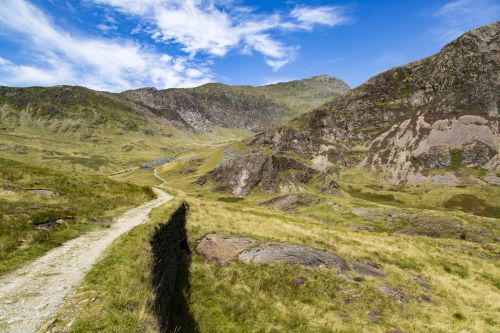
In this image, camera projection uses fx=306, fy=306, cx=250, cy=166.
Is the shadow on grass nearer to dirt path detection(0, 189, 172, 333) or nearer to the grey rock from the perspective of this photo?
dirt path detection(0, 189, 172, 333)

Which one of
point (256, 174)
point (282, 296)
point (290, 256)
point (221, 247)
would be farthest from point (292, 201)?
point (282, 296)

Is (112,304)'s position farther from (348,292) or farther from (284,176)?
(284,176)

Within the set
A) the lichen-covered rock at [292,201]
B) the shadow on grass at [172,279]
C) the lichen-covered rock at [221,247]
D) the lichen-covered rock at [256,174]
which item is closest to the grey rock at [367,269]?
the lichen-covered rock at [221,247]

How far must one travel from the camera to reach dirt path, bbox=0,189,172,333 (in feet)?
32.0

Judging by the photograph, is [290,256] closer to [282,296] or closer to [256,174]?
[282,296]

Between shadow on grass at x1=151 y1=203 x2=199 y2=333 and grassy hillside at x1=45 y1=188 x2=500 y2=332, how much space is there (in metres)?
0.22

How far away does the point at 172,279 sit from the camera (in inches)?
763

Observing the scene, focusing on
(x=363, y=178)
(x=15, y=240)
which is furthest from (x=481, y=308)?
(x=363, y=178)

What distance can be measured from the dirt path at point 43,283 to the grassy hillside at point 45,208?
3.07 ft

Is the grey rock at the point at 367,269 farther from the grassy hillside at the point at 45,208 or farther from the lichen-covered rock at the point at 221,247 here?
the grassy hillside at the point at 45,208

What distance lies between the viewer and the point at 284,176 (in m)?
149

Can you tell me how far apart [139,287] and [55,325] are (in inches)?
135

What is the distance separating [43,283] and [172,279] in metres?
8.17

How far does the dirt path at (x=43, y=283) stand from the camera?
9.77m
